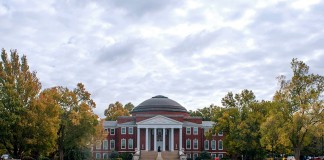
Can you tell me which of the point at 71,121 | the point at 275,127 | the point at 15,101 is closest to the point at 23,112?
the point at 15,101

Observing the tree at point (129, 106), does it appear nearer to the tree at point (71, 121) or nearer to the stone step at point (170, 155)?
the stone step at point (170, 155)

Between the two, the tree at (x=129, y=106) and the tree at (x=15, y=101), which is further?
the tree at (x=129, y=106)

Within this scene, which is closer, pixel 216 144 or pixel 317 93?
pixel 317 93

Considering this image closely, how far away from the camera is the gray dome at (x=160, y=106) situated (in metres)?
92.4

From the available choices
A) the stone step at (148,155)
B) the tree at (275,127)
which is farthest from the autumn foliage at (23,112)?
the stone step at (148,155)

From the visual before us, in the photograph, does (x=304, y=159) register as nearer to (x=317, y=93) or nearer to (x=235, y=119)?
(x=235, y=119)

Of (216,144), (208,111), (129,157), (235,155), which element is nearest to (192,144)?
(216,144)

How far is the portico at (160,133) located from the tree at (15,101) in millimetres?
44545

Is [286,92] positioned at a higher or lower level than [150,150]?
higher

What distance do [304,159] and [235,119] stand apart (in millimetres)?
24044

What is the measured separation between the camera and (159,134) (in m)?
90.4

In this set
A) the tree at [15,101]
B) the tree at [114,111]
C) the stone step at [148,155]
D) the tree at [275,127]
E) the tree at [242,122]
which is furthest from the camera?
the tree at [114,111]

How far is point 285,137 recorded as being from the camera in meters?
46.5

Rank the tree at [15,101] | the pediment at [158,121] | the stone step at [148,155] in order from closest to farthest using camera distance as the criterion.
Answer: the tree at [15,101] < the stone step at [148,155] < the pediment at [158,121]
